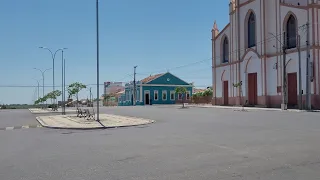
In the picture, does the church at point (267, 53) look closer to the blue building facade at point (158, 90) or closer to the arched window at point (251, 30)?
the arched window at point (251, 30)

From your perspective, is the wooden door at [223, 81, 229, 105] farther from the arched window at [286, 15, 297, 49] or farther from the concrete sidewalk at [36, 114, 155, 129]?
the concrete sidewalk at [36, 114, 155, 129]

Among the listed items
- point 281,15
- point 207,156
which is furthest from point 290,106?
point 207,156

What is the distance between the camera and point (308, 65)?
37.2 metres

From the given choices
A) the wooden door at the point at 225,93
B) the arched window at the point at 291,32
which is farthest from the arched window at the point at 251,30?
the wooden door at the point at 225,93

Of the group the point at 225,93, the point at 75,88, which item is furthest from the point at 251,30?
the point at 75,88

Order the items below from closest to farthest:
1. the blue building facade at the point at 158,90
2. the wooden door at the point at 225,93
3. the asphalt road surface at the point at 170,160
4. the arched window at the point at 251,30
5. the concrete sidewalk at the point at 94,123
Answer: the asphalt road surface at the point at 170,160
the concrete sidewalk at the point at 94,123
the arched window at the point at 251,30
the wooden door at the point at 225,93
the blue building facade at the point at 158,90

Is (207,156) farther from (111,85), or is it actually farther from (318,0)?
(111,85)

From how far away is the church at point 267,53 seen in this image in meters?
38.7

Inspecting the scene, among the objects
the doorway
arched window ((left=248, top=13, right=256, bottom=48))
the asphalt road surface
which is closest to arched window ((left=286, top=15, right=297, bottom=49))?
arched window ((left=248, top=13, right=256, bottom=48))

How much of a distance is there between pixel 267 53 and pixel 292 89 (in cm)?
631

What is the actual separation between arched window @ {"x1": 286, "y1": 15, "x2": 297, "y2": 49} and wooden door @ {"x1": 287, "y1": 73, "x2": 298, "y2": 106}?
3.74 m

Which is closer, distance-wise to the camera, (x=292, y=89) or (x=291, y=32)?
(x=291, y=32)

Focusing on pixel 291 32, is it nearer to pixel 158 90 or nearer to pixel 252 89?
pixel 252 89

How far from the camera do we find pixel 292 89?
140 feet
